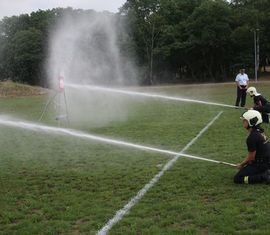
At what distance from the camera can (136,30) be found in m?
87.8

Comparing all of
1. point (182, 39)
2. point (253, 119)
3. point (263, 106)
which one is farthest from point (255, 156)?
point (182, 39)

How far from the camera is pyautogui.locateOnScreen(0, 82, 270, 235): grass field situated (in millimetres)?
7719

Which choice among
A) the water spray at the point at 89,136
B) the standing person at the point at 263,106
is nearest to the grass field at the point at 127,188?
the water spray at the point at 89,136

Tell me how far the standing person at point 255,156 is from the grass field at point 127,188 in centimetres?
22

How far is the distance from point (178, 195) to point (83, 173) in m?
3.32

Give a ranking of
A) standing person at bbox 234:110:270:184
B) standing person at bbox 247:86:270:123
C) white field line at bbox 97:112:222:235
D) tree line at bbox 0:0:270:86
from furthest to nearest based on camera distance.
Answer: tree line at bbox 0:0:270:86
standing person at bbox 247:86:270:123
standing person at bbox 234:110:270:184
white field line at bbox 97:112:222:235

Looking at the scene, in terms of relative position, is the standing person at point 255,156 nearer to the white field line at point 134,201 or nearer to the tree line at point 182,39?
the white field line at point 134,201

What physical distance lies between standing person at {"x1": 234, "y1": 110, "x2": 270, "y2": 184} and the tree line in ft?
199

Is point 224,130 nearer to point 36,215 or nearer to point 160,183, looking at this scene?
point 160,183

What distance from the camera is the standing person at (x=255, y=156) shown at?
982cm

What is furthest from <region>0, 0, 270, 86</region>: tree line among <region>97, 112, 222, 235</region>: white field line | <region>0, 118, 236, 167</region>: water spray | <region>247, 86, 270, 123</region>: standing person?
<region>97, 112, 222, 235</region>: white field line

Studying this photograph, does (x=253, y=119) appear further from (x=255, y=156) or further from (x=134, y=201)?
(x=134, y=201)

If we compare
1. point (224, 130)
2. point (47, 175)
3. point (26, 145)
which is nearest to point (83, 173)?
point (47, 175)

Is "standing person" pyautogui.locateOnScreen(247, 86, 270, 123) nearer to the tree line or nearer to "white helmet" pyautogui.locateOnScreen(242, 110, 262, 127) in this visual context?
"white helmet" pyautogui.locateOnScreen(242, 110, 262, 127)
